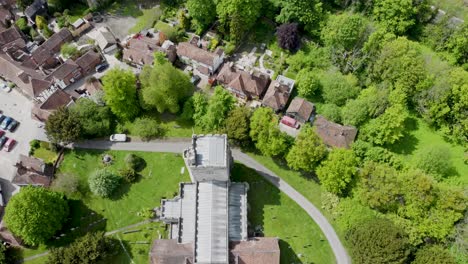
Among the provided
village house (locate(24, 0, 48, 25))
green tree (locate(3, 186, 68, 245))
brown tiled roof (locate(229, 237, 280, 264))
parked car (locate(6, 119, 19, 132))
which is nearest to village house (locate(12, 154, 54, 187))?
green tree (locate(3, 186, 68, 245))

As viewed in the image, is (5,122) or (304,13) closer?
(5,122)

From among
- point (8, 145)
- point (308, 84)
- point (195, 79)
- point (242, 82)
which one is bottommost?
point (8, 145)

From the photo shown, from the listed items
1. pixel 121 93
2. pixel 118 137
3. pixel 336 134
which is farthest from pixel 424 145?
pixel 118 137

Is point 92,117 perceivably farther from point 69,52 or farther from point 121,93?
point 69,52

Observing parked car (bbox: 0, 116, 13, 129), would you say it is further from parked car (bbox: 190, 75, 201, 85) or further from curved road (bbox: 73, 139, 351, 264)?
parked car (bbox: 190, 75, 201, 85)

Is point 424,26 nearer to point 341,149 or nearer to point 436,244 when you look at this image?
point 341,149

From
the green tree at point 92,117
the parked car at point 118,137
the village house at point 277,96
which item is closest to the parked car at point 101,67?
the green tree at point 92,117

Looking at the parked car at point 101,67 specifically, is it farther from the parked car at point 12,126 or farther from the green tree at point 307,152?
the green tree at point 307,152
